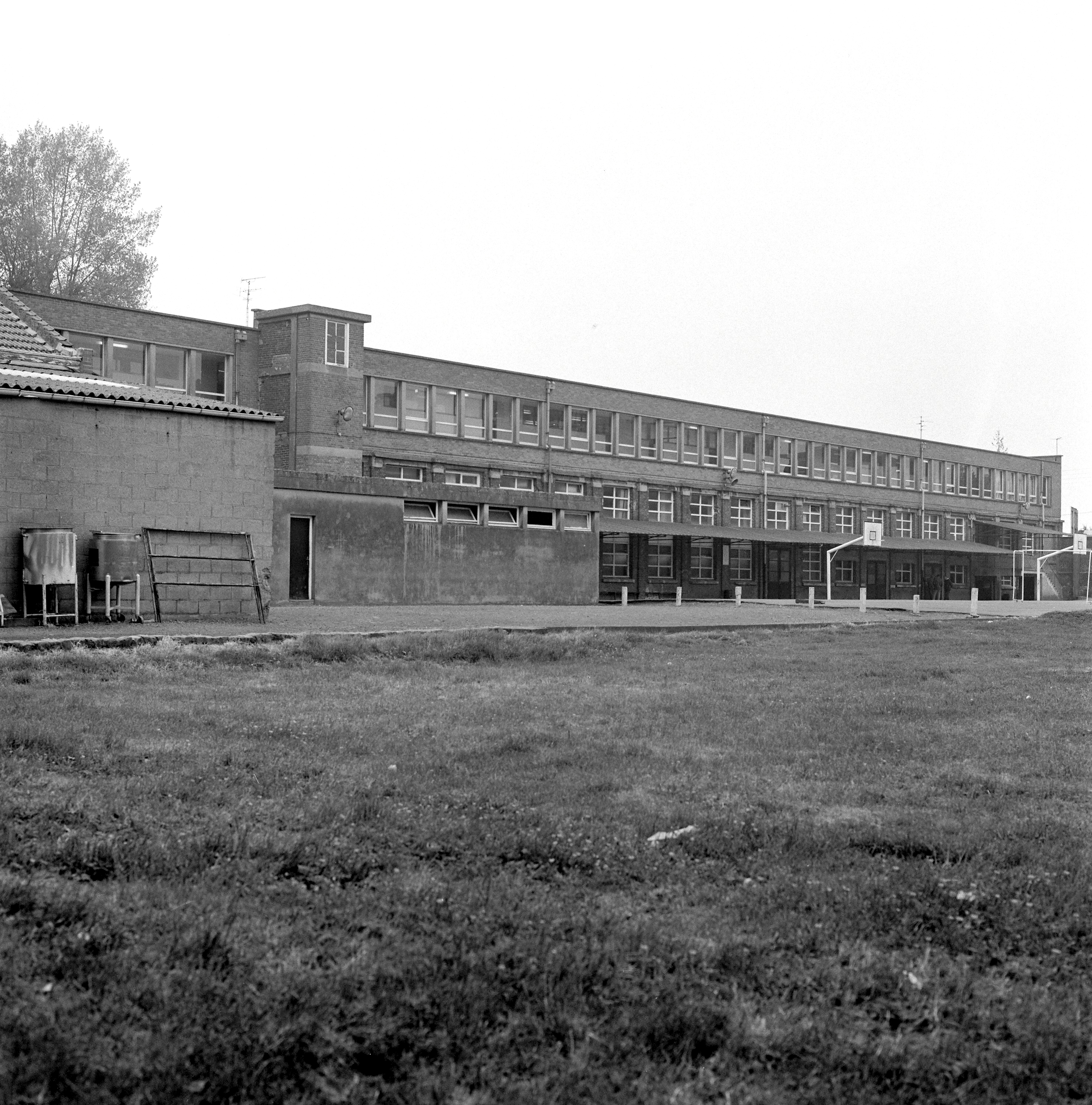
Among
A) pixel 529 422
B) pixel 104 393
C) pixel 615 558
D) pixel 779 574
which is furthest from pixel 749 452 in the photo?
pixel 104 393

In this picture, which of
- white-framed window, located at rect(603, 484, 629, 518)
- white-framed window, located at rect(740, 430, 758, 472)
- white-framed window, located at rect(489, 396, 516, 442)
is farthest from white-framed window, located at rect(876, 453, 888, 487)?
white-framed window, located at rect(489, 396, 516, 442)

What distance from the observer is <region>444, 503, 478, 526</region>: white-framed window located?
37.5 meters

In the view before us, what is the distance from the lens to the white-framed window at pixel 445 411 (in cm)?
5703

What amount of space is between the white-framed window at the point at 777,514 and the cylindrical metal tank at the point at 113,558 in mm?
56083

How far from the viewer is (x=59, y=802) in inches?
244

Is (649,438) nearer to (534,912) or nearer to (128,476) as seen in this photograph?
(128,476)

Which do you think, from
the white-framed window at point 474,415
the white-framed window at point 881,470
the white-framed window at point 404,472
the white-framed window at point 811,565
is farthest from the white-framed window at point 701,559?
the white-framed window at point 881,470

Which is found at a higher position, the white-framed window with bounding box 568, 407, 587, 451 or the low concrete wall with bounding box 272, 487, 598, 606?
the white-framed window with bounding box 568, 407, 587, 451

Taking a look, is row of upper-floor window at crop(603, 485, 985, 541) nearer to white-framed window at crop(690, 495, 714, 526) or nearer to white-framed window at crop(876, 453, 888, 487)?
white-framed window at crop(690, 495, 714, 526)

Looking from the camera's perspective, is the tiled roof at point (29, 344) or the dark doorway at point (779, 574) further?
the dark doorway at point (779, 574)

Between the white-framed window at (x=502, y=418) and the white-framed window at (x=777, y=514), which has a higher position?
the white-framed window at (x=502, y=418)

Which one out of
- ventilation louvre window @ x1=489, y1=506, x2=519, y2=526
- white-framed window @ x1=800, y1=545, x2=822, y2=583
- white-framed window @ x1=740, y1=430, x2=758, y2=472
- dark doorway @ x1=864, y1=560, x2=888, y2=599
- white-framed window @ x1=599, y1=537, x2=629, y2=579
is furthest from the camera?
dark doorway @ x1=864, y1=560, x2=888, y2=599

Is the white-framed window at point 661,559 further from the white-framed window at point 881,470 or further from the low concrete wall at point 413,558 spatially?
the white-framed window at point 881,470

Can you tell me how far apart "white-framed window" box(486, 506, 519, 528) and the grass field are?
29187 mm
